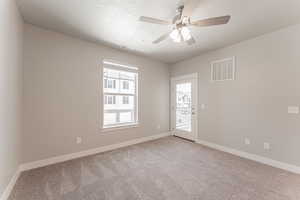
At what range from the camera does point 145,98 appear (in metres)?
4.16

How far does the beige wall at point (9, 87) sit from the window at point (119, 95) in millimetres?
1599

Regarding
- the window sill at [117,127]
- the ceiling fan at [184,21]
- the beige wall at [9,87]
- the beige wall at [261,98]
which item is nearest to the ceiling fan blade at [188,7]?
the ceiling fan at [184,21]

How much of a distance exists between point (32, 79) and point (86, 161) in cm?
190

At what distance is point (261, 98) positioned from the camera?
2750 millimetres

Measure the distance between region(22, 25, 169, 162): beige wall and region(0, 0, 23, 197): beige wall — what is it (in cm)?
22

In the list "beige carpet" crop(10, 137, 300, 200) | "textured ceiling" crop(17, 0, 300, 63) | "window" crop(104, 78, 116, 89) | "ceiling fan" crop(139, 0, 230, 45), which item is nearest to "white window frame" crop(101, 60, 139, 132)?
"window" crop(104, 78, 116, 89)

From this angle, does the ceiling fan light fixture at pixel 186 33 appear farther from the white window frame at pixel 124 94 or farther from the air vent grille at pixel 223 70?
the white window frame at pixel 124 94

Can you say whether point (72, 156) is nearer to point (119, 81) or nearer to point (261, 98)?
point (119, 81)

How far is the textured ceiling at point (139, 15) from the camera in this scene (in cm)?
189

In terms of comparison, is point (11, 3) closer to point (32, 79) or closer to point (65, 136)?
point (32, 79)

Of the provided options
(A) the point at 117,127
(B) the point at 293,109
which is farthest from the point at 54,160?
(B) the point at 293,109

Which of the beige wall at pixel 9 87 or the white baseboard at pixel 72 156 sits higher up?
the beige wall at pixel 9 87

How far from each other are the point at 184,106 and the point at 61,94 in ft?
11.4

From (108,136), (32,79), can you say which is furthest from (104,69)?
(108,136)
